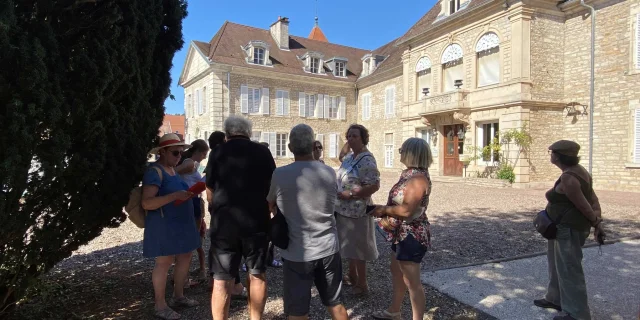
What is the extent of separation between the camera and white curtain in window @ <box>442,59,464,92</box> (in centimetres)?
1709

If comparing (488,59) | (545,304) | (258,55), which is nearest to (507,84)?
(488,59)

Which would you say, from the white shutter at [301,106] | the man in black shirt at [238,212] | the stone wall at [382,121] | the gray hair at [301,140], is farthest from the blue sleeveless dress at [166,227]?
the white shutter at [301,106]

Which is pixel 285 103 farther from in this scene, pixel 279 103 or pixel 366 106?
pixel 366 106

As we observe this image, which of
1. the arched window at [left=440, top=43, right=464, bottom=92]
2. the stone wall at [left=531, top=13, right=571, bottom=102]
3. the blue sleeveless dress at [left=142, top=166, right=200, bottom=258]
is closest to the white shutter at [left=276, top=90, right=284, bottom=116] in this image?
the arched window at [left=440, top=43, right=464, bottom=92]

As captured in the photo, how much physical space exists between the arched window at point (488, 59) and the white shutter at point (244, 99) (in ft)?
43.6

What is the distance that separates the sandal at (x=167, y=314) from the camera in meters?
3.03

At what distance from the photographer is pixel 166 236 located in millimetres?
3033

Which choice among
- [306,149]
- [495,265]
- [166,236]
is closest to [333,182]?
[306,149]

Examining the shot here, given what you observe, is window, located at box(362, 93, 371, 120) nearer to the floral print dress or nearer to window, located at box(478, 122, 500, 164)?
window, located at box(478, 122, 500, 164)

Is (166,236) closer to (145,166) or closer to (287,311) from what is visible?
(145,166)

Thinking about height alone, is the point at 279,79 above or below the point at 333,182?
above

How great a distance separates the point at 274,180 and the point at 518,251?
4.20m

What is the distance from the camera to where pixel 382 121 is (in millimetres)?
24109

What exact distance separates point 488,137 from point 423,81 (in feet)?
16.4
